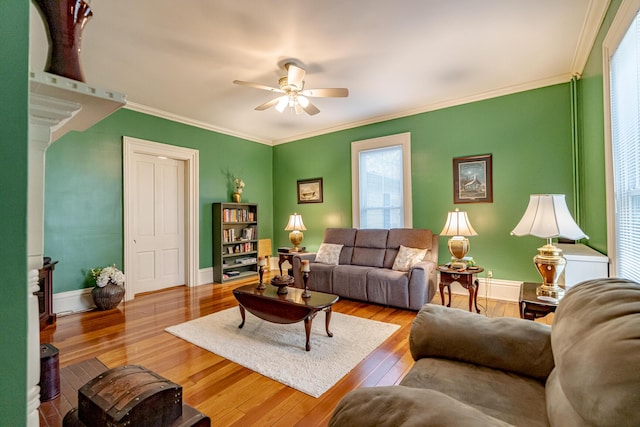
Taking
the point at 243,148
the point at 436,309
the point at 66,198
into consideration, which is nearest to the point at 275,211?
the point at 243,148

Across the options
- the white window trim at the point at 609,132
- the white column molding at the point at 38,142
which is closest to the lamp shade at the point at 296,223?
the white window trim at the point at 609,132

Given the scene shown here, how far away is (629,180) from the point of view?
202 cm

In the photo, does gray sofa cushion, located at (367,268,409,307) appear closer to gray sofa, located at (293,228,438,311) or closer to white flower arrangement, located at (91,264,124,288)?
gray sofa, located at (293,228,438,311)

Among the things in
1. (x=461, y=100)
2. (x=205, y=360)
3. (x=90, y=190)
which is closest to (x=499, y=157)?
(x=461, y=100)

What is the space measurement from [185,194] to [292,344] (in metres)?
3.45

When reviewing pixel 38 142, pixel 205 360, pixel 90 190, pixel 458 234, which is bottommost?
pixel 205 360

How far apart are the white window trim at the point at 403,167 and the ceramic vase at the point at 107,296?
143 inches

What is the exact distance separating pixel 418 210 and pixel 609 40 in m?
2.75

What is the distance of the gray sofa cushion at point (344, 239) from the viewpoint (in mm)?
4590

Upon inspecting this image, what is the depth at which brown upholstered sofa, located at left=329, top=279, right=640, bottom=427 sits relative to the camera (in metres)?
0.71

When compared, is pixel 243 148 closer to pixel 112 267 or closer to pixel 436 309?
pixel 112 267

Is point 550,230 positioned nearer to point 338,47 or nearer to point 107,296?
point 338,47

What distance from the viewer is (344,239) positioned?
4.77 m

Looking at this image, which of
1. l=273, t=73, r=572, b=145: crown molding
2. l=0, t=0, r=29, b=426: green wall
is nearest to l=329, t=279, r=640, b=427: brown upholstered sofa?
l=0, t=0, r=29, b=426: green wall
